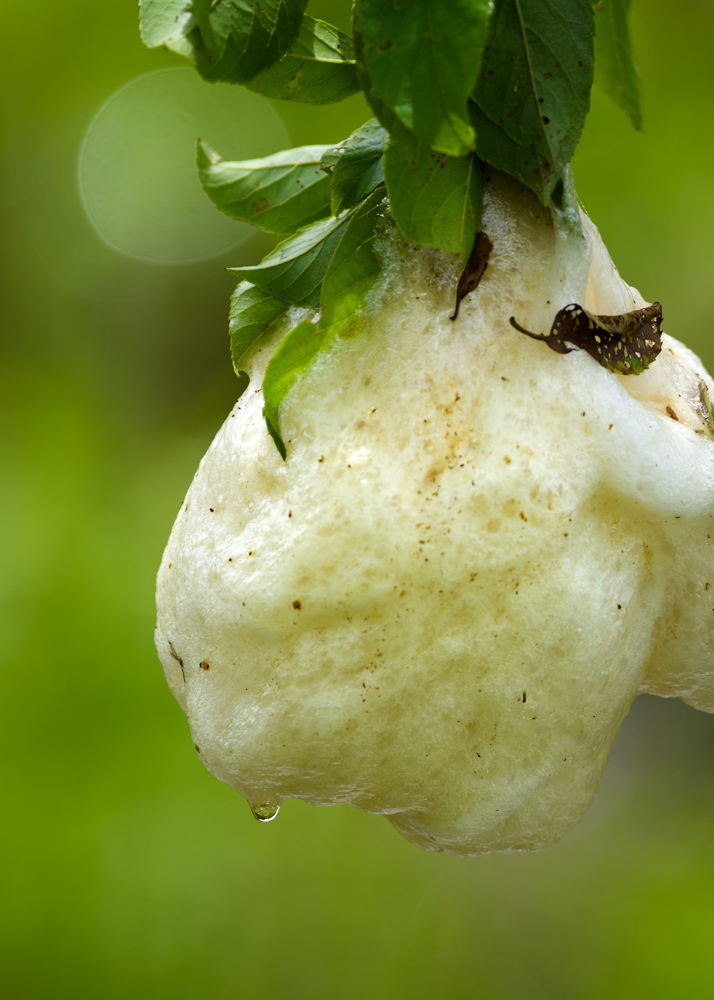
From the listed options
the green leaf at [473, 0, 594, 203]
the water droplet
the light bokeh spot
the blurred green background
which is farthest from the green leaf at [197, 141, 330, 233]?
the blurred green background

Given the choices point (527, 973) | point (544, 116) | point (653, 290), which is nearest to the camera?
point (544, 116)

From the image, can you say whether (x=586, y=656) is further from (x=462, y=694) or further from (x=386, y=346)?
(x=386, y=346)

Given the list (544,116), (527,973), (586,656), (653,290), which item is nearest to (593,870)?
(527,973)

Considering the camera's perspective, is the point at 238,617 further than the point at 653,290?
No

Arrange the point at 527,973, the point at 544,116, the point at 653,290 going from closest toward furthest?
1. the point at 544,116
2. the point at 653,290
3. the point at 527,973

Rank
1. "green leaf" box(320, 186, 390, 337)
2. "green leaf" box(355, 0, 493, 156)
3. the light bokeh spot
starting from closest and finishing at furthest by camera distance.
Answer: "green leaf" box(355, 0, 493, 156) → "green leaf" box(320, 186, 390, 337) → the light bokeh spot

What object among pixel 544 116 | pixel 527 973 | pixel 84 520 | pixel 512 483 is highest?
pixel 544 116

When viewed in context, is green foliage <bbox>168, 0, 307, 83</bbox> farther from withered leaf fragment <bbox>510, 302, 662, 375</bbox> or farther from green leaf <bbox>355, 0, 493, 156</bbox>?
withered leaf fragment <bbox>510, 302, 662, 375</bbox>

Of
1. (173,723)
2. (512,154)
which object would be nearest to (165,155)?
(173,723)
